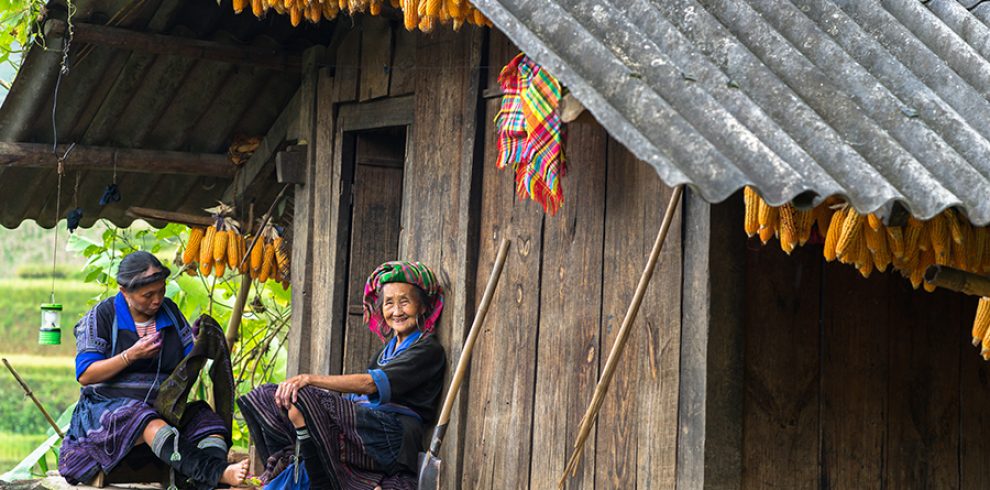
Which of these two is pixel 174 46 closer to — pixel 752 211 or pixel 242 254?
pixel 242 254

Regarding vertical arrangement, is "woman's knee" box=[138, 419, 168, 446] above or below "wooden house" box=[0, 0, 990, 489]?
below

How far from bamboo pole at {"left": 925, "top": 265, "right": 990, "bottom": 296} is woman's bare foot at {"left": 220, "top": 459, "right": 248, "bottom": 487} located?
3934 millimetres

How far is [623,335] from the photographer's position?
502 centimetres

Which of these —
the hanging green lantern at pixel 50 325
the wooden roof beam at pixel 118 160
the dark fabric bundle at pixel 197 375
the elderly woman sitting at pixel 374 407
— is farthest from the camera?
the wooden roof beam at pixel 118 160

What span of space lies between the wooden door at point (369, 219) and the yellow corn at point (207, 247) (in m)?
1.37

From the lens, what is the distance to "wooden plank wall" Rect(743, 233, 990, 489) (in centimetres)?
503

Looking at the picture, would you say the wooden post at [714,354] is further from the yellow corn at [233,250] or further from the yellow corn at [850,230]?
the yellow corn at [233,250]

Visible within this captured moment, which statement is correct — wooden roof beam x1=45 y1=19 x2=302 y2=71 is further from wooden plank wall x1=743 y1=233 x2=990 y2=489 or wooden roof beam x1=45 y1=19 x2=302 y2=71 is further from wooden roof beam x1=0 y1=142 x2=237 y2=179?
wooden plank wall x1=743 y1=233 x2=990 y2=489

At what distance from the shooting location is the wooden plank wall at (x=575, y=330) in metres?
5.19

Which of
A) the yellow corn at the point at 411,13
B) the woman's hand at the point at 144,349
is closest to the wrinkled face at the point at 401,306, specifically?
the woman's hand at the point at 144,349

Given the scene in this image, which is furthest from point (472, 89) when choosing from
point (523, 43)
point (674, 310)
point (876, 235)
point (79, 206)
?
point (79, 206)

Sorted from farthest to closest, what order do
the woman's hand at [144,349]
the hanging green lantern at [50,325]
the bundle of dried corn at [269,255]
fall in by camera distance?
the bundle of dried corn at [269,255] → the hanging green lantern at [50,325] → the woman's hand at [144,349]

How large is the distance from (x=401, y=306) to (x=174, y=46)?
233cm

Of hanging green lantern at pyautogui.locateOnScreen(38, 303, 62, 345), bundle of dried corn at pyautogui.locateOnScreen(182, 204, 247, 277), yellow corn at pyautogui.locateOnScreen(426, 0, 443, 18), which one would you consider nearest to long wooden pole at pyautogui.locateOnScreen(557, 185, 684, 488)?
yellow corn at pyautogui.locateOnScreen(426, 0, 443, 18)
